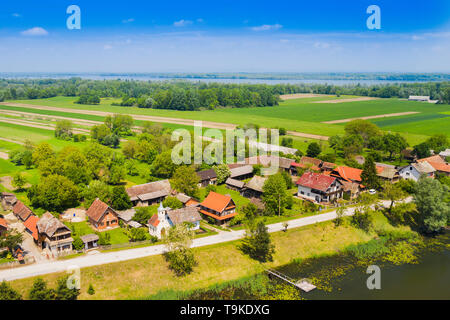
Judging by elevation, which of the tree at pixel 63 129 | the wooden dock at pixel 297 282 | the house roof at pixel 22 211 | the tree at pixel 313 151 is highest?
the tree at pixel 63 129

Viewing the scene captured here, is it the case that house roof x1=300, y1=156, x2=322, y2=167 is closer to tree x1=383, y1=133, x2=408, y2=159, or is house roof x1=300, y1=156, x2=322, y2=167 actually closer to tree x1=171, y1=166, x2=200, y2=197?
tree x1=383, y1=133, x2=408, y2=159

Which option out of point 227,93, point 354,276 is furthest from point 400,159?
point 227,93

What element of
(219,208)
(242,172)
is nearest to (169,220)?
(219,208)

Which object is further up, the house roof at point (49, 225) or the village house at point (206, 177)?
the village house at point (206, 177)

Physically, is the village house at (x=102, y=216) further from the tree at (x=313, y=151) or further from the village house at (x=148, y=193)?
the tree at (x=313, y=151)

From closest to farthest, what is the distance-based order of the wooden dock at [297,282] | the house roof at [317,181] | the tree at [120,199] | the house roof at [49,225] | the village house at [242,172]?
Result: the wooden dock at [297,282], the house roof at [49,225], the tree at [120,199], the house roof at [317,181], the village house at [242,172]

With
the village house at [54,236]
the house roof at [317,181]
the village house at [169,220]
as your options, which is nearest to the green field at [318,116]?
the house roof at [317,181]
